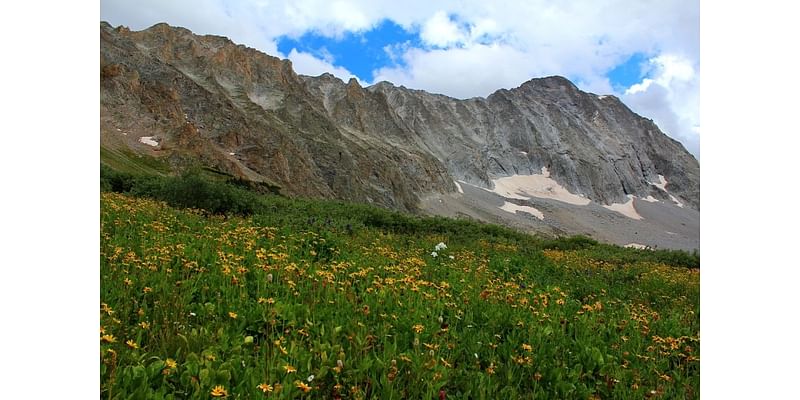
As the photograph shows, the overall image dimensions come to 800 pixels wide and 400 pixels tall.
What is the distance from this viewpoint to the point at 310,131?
3780 inches

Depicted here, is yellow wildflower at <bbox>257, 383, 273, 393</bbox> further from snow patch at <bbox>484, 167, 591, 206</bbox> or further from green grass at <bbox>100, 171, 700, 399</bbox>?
snow patch at <bbox>484, 167, 591, 206</bbox>

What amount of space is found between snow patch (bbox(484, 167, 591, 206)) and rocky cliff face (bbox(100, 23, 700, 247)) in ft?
10.5

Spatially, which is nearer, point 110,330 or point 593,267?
point 110,330

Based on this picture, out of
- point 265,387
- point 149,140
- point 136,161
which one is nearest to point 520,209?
point 149,140

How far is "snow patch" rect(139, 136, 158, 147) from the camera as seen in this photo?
5374 centimetres

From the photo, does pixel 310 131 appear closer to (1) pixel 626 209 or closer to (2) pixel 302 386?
(2) pixel 302 386

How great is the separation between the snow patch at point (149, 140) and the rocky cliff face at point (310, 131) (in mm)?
632

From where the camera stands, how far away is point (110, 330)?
10.4 ft

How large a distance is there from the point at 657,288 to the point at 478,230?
18.3 metres

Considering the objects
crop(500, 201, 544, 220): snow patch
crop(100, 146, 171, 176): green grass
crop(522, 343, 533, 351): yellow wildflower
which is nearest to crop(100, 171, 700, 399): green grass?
crop(522, 343, 533, 351): yellow wildflower
